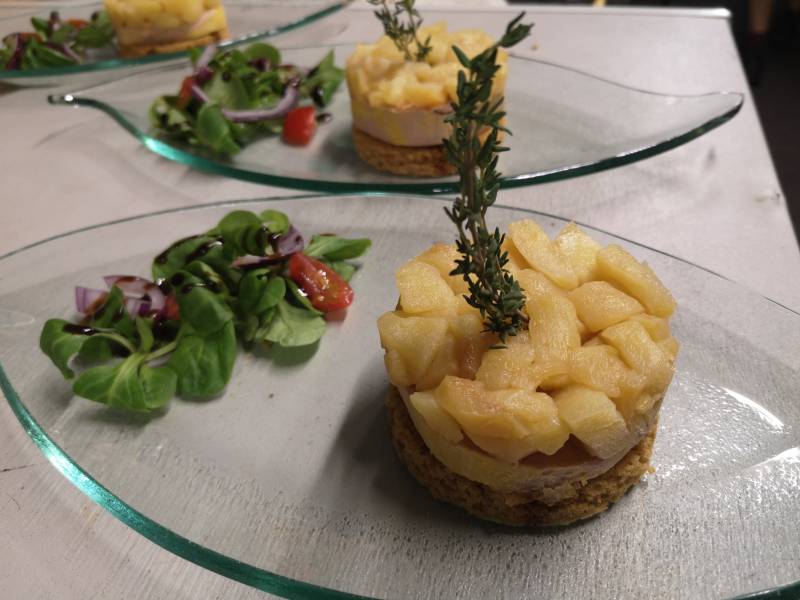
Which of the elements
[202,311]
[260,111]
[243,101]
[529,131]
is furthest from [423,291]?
[243,101]

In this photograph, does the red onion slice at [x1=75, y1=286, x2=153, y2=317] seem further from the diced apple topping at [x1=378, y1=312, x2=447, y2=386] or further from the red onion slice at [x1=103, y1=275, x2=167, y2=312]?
the diced apple topping at [x1=378, y1=312, x2=447, y2=386]

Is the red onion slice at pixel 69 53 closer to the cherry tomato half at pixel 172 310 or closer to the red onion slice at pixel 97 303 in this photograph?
the red onion slice at pixel 97 303

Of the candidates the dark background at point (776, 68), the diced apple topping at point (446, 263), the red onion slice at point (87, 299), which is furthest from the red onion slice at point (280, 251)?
the dark background at point (776, 68)

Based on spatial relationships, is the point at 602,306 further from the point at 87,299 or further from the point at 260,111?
the point at 260,111

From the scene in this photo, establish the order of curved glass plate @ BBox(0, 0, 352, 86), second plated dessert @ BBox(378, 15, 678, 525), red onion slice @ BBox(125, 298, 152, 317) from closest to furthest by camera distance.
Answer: second plated dessert @ BBox(378, 15, 678, 525)
red onion slice @ BBox(125, 298, 152, 317)
curved glass plate @ BBox(0, 0, 352, 86)

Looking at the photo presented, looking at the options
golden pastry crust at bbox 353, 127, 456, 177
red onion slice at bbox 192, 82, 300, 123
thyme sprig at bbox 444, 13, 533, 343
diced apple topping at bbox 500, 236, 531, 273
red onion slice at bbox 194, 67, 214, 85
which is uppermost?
thyme sprig at bbox 444, 13, 533, 343

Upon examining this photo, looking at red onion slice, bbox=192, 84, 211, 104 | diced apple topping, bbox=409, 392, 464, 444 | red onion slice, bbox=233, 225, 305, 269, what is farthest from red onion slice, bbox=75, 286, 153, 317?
red onion slice, bbox=192, 84, 211, 104
